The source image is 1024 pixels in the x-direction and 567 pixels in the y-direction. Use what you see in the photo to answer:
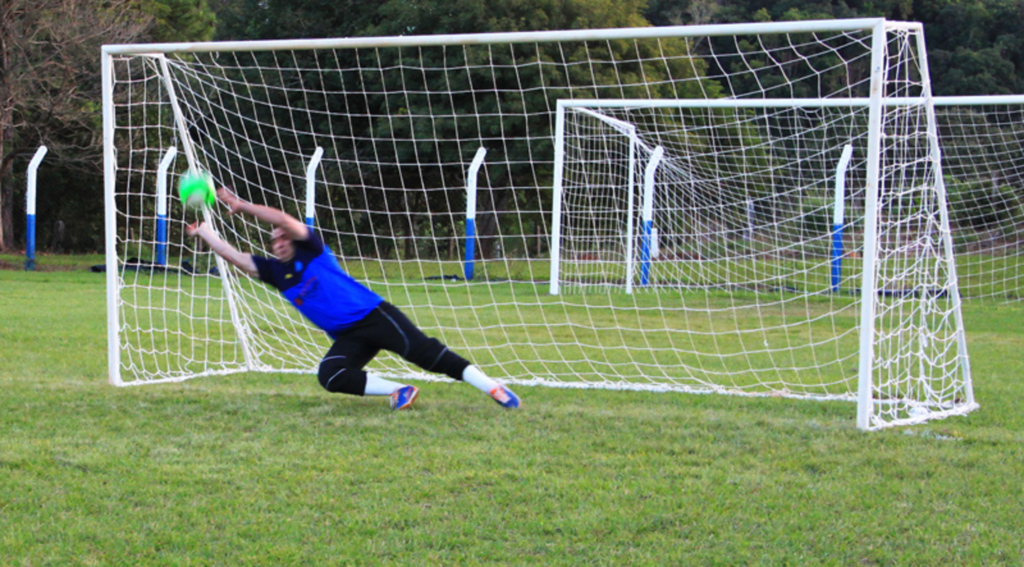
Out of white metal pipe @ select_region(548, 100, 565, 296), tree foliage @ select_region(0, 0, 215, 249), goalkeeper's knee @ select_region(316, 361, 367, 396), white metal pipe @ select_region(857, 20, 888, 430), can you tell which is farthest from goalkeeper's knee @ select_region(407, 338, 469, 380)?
tree foliage @ select_region(0, 0, 215, 249)

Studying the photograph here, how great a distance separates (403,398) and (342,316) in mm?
652

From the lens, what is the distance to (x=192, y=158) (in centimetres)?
788

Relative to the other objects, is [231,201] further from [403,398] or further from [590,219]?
[590,219]

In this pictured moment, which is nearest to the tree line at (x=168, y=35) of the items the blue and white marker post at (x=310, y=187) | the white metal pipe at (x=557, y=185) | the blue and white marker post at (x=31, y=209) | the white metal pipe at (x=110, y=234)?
the blue and white marker post at (x=31, y=209)

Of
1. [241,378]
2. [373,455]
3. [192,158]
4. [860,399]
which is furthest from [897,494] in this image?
[192,158]

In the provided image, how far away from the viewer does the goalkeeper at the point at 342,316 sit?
6.19m

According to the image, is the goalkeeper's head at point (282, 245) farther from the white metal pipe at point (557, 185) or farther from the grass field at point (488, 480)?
the white metal pipe at point (557, 185)

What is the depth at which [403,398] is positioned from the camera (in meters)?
6.37

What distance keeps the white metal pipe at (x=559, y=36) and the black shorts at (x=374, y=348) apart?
1953mm

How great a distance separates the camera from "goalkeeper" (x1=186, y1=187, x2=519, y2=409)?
619cm

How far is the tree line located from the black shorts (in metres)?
16.6

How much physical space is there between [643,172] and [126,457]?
14080 mm

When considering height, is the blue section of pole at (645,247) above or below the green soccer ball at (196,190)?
below

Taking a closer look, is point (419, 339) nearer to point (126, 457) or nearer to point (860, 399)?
point (126, 457)
